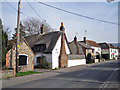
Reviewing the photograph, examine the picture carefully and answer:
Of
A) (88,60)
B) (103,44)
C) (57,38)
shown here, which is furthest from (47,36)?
(103,44)

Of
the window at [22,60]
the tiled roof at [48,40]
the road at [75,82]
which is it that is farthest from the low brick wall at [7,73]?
the tiled roof at [48,40]

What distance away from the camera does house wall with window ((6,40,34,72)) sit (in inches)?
634

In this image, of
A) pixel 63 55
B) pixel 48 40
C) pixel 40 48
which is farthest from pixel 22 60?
pixel 63 55

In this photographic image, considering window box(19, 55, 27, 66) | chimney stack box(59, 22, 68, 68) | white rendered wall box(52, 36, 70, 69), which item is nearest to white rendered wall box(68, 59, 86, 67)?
chimney stack box(59, 22, 68, 68)

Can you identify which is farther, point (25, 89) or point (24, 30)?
point (24, 30)

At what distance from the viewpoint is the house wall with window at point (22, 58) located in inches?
634

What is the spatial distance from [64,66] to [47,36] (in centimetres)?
723

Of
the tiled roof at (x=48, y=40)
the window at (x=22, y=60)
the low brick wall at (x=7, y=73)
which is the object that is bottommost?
the low brick wall at (x=7, y=73)

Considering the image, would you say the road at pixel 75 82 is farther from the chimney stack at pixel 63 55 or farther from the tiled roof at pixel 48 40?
the tiled roof at pixel 48 40

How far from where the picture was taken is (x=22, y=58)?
1894 cm

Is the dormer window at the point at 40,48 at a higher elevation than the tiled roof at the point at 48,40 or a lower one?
lower

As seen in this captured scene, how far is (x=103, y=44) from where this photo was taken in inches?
2795

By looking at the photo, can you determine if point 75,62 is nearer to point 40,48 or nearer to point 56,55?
point 56,55

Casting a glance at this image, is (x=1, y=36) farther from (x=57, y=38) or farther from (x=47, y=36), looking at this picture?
(x=47, y=36)
